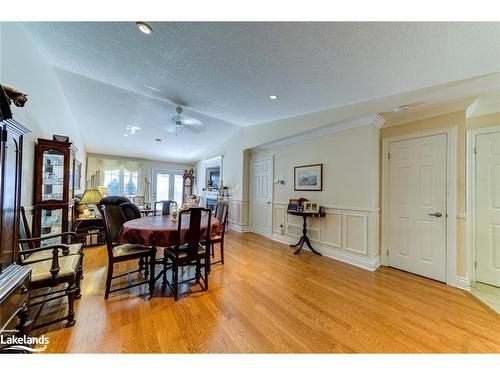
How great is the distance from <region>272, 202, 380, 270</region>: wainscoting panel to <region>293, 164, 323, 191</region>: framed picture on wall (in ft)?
1.68

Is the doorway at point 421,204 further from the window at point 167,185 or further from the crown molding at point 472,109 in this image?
the window at point 167,185

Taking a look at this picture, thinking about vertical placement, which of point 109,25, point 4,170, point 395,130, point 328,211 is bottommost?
point 328,211

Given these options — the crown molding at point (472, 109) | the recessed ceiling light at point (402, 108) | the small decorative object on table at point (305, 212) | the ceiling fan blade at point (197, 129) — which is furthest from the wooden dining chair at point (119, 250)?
the crown molding at point (472, 109)

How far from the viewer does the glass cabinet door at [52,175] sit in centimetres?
250

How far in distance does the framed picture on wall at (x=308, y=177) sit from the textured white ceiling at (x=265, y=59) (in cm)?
111

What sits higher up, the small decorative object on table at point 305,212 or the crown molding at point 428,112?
the crown molding at point 428,112

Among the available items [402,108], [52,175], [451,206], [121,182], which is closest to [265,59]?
[402,108]

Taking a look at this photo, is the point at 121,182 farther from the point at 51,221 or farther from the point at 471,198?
the point at 471,198

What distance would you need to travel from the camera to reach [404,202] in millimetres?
2912

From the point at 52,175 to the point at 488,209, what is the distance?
5.75 m

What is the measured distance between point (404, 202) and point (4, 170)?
13.7ft

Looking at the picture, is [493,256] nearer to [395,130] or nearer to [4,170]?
[395,130]

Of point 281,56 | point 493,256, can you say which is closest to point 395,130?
point 493,256

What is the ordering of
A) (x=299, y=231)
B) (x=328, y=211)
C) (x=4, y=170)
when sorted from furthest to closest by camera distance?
1. (x=299, y=231)
2. (x=328, y=211)
3. (x=4, y=170)
